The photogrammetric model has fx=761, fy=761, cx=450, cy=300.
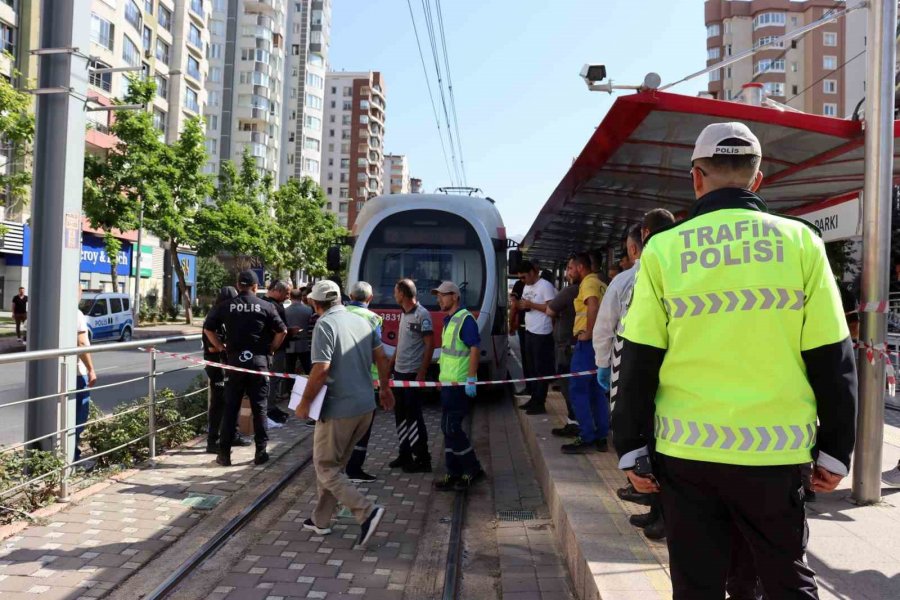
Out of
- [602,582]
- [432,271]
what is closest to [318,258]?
[432,271]

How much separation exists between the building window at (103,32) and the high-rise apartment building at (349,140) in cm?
7545

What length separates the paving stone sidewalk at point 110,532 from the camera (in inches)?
174

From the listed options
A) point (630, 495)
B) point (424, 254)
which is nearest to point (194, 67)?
point (424, 254)

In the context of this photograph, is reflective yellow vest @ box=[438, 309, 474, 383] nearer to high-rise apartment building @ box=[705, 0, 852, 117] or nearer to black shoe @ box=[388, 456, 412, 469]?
black shoe @ box=[388, 456, 412, 469]

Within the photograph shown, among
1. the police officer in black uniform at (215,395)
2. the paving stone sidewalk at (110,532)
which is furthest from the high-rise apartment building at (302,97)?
the paving stone sidewalk at (110,532)

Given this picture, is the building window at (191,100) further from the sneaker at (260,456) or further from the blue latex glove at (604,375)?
the blue latex glove at (604,375)

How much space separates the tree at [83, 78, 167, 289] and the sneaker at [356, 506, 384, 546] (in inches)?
1099

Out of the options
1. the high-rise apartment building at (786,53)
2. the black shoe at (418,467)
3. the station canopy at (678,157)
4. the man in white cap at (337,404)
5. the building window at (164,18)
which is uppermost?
the high-rise apartment building at (786,53)

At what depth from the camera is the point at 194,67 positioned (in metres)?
56.1

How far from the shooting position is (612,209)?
39.3 feet

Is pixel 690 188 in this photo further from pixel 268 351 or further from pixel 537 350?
pixel 268 351

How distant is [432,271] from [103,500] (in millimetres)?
6531

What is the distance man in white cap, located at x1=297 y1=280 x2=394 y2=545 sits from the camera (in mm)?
5293

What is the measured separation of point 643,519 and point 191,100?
57.0m
